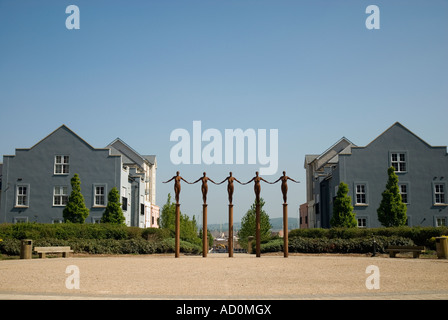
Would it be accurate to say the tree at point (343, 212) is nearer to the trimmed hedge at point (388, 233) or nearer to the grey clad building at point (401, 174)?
the grey clad building at point (401, 174)

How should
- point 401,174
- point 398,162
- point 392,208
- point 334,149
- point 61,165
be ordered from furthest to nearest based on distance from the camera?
point 334,149 → point 61,165 → point 398,162 → point 401,174 → point 392,208

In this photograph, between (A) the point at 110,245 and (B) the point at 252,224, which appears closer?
(A) the point at 110,245

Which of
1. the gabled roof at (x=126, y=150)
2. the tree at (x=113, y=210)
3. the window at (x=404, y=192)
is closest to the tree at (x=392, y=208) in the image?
the window at (x=404, y=192)

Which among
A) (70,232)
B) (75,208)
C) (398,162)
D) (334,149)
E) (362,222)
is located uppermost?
(334,149)

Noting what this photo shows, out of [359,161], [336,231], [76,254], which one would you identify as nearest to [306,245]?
[336,231]

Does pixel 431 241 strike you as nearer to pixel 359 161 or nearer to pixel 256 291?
pixel 359 161

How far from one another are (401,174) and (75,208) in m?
28.7

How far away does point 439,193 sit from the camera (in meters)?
43.4

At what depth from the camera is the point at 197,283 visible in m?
13.3

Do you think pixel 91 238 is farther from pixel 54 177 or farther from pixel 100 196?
pixel 54 177

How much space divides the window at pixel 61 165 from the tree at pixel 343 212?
2459cm

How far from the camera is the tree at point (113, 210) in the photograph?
42.6 m

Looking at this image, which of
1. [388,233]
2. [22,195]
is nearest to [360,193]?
[388,233]

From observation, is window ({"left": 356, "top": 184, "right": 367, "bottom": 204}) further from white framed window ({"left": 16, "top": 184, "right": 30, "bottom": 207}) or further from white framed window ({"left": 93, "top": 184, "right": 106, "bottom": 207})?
white framed window ({"left": 16, "top": 184, "right": 30, "bottom": 207})
